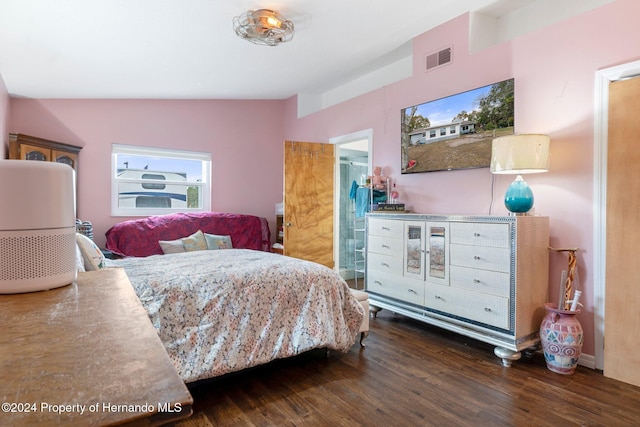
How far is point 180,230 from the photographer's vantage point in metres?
4.36

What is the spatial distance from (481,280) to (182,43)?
303 cm

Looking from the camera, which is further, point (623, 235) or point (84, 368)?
Answer: point (623, 235)

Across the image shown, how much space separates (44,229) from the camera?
0.93m

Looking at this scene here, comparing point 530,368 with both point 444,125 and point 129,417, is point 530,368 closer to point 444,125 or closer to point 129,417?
point 444,125

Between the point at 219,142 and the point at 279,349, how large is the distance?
353 centimetres

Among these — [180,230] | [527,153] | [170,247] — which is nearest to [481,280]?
[527,153]

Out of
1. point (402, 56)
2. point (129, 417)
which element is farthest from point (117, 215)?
point (129, 417)

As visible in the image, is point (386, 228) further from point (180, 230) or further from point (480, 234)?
point (180, 230)

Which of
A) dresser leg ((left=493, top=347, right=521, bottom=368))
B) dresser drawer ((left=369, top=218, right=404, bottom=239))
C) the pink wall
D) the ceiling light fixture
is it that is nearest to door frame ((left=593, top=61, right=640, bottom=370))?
dresser leg ((left=493, top=347, right=521, bottom=368))

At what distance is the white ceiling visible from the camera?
2461 millimetres

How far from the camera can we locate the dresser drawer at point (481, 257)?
8.26ft

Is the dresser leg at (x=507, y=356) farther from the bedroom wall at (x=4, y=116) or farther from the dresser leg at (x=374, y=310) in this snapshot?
the bedroom wall at (x=4, y=116)

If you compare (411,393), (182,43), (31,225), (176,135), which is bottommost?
(411,393)

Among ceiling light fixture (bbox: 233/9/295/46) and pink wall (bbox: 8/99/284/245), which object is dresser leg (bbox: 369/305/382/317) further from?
ceiling light fixture (bbox: 233/9/295/46)
